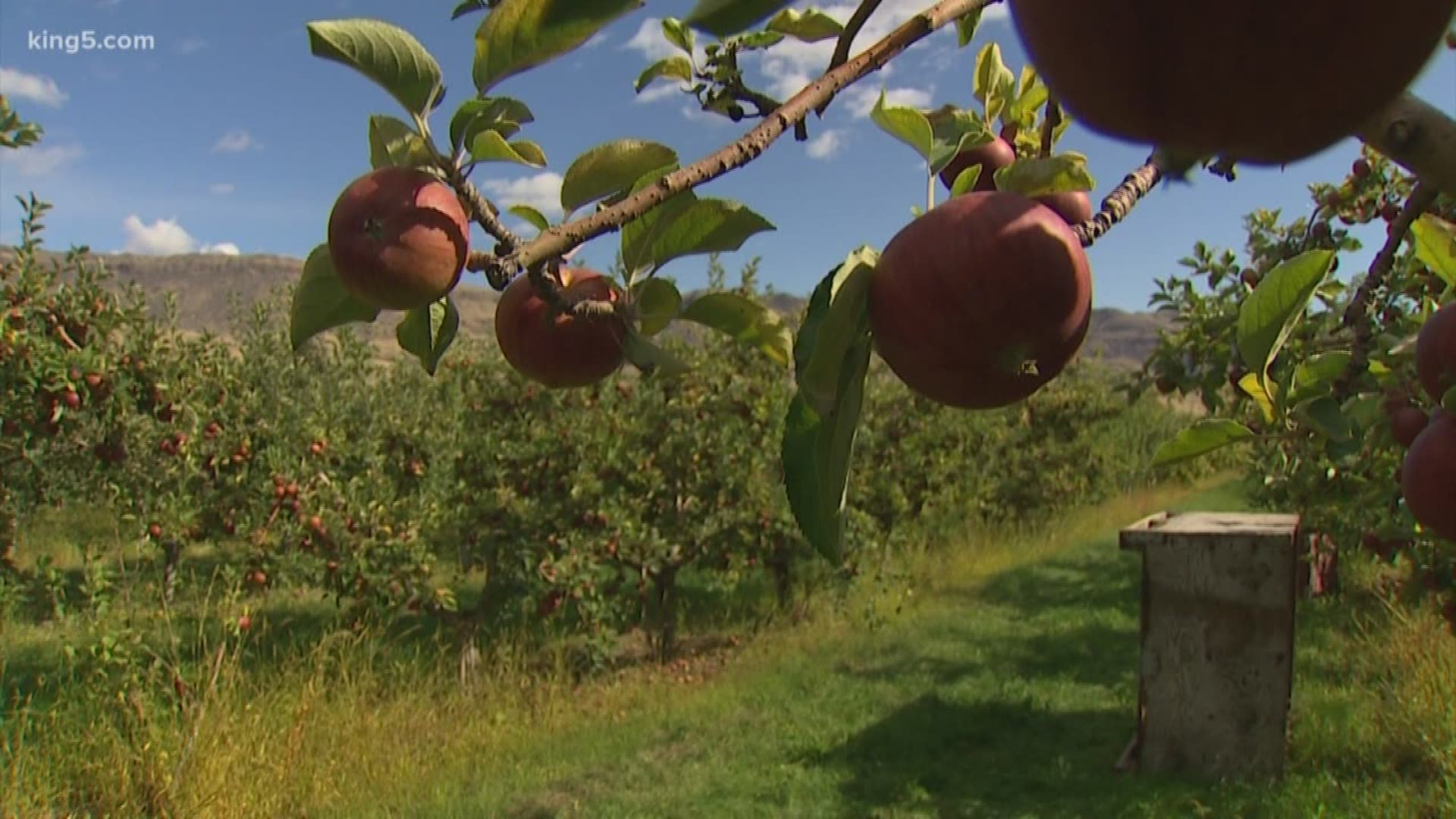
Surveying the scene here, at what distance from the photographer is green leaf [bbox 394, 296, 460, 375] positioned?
0.73 metres

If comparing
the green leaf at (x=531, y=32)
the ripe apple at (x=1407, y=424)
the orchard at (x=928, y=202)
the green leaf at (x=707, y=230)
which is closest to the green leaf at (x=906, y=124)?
the orchard at (x=928, y=202)

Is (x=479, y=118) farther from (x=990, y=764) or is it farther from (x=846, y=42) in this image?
(x=990, y=764)

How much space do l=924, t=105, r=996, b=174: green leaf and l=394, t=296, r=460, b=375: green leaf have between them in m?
0.36

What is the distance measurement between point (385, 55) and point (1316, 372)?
3.13 ft

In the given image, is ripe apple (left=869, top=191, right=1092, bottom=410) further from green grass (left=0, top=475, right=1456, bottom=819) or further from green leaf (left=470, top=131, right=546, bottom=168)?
green grass (left=0, top=475, right=1456, bottom=819)

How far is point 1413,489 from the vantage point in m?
0.81

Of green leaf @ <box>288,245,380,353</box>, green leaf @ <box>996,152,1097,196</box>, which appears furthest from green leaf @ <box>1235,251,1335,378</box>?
green leaf @ <box>288,245,380,353</box>

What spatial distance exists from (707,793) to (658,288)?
160 inches

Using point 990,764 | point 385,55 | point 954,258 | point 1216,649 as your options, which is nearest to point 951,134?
point 954,258

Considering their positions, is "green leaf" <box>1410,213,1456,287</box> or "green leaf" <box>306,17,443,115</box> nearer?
"green leaf" <box>306,17,443,115</box>

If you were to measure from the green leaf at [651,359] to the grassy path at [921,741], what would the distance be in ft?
12.5

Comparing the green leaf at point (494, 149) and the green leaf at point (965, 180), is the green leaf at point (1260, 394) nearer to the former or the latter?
the green leaf at point (965, 180)

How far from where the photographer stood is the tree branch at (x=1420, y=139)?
415mm

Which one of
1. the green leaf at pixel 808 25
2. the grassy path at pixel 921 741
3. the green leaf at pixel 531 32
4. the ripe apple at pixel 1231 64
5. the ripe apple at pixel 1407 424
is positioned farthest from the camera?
the grassy path at pixel 921 741
